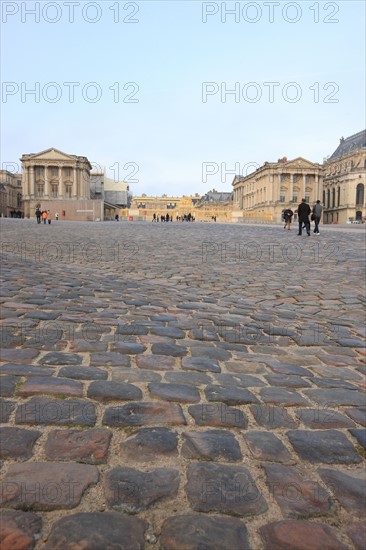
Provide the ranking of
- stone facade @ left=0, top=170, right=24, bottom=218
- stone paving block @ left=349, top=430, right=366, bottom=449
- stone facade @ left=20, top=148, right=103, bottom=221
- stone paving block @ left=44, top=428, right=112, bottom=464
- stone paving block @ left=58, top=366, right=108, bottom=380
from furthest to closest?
stone facade @ left=0, top=170, right=24, bottom=218 < stone facade @ left=20, top=148, right=103, bottom=221 < stone paving block @ left=58, top=366, right=108, bottom=380 < stone paving block @ left=349, top=430, right=366, bottom=449 < stone paving block @ left=44, top=428, right=112, bottom=464

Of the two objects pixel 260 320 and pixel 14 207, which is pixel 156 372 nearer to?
pixel 260 320

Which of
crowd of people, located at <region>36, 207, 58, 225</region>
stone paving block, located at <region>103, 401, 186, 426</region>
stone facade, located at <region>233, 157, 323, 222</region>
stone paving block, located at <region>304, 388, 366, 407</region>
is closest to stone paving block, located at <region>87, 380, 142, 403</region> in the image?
stone paving block, located at <region>103, 401, 186, 426</region>

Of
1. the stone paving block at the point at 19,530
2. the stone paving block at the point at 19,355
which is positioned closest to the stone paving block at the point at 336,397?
the stone paving block at the point at 19,530

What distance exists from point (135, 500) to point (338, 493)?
86 cm

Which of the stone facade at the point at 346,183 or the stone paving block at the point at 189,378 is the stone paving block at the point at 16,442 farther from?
the stone facade at the point at 346,183

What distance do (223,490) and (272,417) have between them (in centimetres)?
85

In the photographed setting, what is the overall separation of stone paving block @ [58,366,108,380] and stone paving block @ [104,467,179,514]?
3.81 feet

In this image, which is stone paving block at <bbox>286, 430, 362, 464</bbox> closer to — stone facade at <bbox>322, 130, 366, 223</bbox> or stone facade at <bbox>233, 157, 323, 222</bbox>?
stone facade at <bbox>322, 130, 366, 223</bbox>

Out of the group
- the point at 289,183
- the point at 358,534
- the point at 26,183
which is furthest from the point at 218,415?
the point at 289,183

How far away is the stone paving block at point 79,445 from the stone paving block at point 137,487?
0.16 meters

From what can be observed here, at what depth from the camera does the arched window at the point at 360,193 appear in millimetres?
86188

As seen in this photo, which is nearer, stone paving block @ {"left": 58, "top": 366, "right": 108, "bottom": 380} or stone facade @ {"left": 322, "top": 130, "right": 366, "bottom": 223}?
stone paving block @ {"left": 58, "top": 366, "right": 108, "bottom": 380}

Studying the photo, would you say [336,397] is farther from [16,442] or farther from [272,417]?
[16,442]

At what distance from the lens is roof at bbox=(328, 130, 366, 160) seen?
9269 cm
